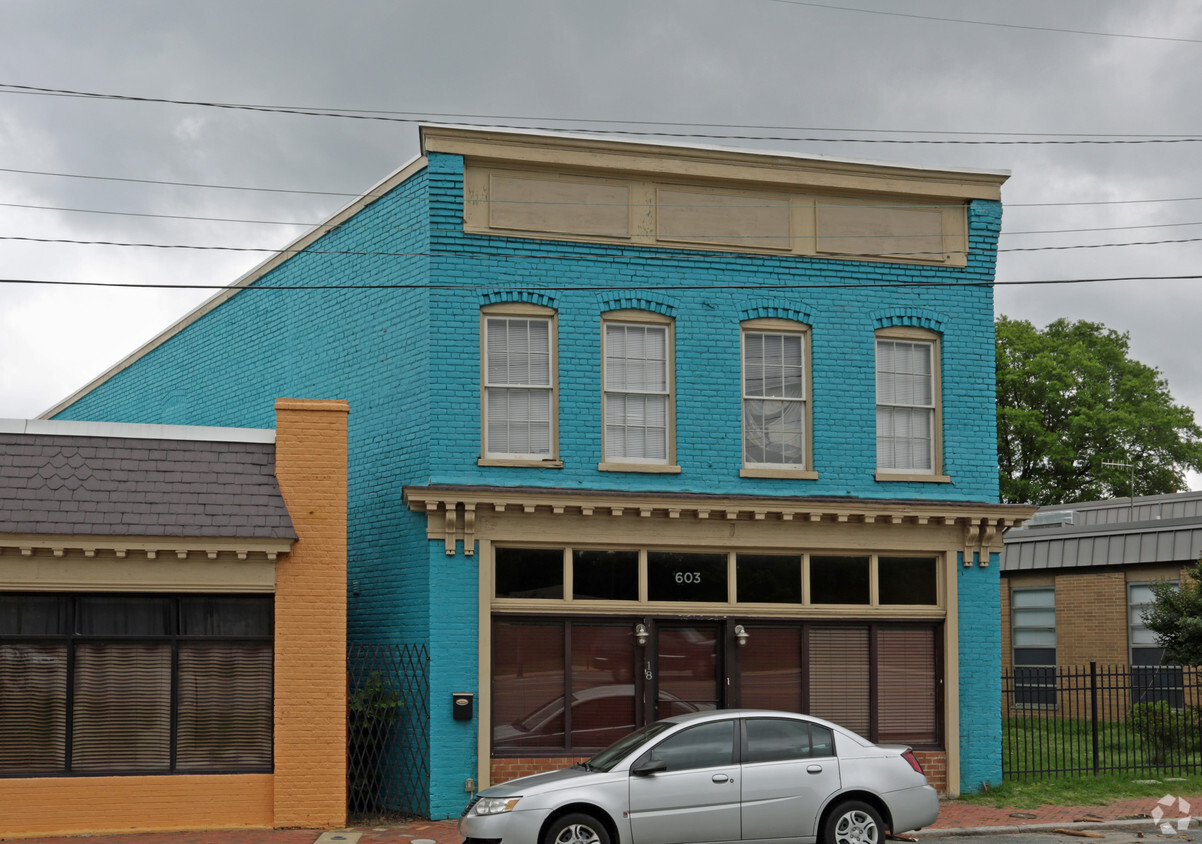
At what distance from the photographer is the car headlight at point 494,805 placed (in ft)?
39.9

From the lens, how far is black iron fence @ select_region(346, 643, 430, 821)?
16.5 meters

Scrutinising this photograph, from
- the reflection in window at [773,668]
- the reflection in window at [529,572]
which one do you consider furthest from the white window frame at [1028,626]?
the reflection in window at [529,572]

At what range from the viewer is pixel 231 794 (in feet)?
50.1

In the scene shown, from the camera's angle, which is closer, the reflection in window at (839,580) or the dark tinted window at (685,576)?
the dark tinted window at (685,576)

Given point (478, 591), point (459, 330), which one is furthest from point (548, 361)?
point (478, 591)

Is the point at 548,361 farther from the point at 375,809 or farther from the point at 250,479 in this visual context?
the point at 375,809

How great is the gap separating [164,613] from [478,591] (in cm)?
373

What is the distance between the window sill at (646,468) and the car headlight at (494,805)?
5.87 meters

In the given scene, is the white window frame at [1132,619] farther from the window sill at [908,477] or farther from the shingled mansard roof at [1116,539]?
the window sill at [908,477]

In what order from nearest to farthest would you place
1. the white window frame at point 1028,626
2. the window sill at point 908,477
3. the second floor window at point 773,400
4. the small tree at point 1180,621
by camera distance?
the second floor window at point 773,400
the window sill at point 908,477
the small tree at point 1180,621
the white window frame at point 1028,626

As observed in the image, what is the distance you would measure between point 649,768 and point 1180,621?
11506 mm

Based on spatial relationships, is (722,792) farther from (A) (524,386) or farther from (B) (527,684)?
(A) (524,386)

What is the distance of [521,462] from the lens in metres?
17.2

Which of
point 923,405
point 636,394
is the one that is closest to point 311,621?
point 636,394
